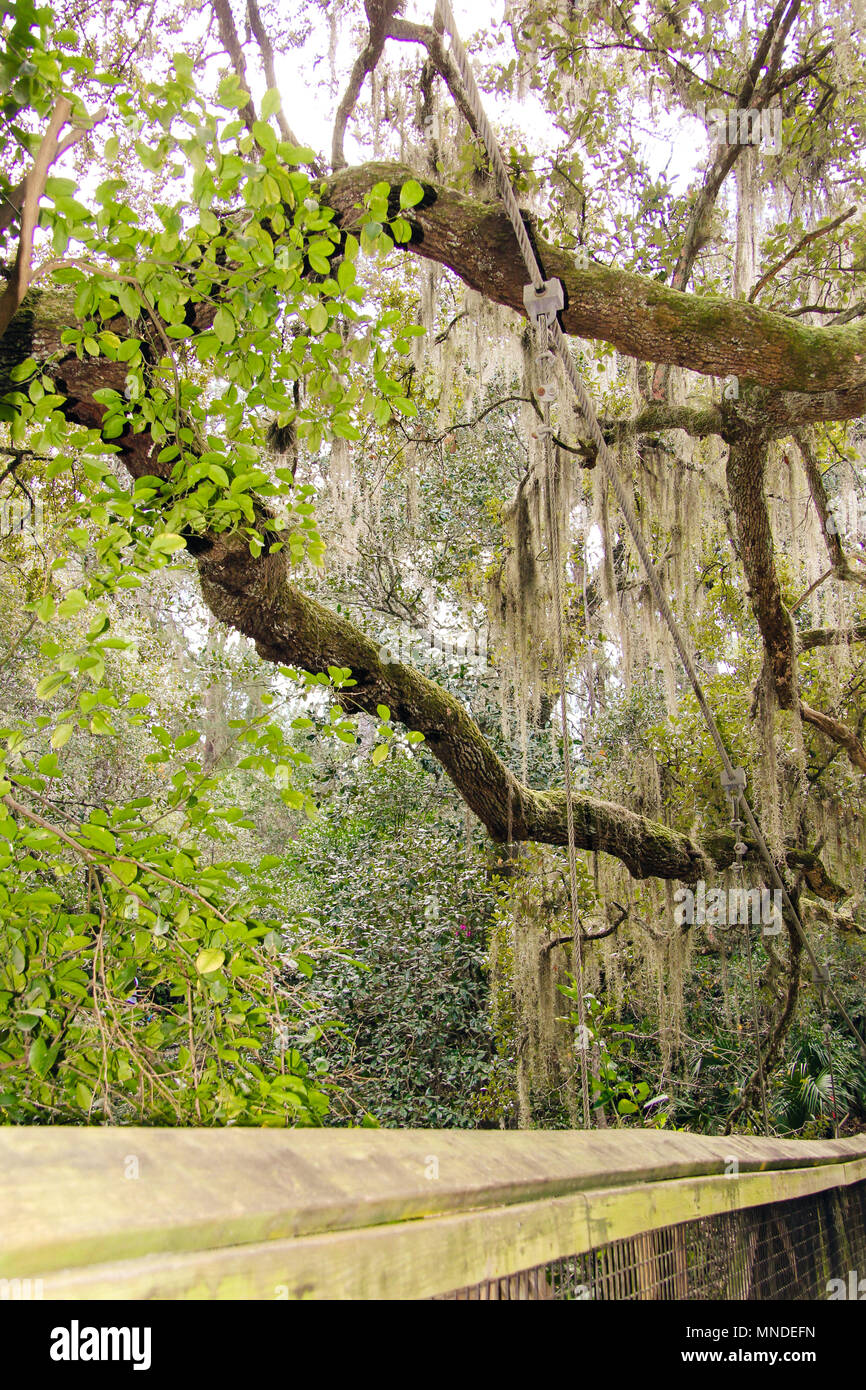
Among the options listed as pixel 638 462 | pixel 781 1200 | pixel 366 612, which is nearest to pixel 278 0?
pixel 638 462

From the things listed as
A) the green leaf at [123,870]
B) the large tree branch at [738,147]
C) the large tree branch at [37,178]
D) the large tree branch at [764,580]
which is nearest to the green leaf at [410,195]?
the large tree branch at [37,178]

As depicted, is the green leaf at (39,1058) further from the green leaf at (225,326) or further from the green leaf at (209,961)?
the green leaf at (225,326)

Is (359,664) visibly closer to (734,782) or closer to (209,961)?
(734,782)

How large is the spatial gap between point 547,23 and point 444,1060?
575 cm

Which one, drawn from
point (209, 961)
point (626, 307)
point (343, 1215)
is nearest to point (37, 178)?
point (209, 961)

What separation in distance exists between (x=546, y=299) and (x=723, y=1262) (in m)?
2.33

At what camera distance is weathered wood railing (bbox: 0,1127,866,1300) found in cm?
46

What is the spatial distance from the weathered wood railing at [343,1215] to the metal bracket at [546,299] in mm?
2186

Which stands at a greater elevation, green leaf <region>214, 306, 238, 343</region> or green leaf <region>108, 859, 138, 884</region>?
green leaf <region>214, 306, 238, 343</region>

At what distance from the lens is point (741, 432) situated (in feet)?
11.0

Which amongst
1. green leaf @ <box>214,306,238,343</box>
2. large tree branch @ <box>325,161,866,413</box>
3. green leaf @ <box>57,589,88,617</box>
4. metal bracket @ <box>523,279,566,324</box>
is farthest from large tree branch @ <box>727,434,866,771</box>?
green leaf @ <box>57,589,88,617</box>

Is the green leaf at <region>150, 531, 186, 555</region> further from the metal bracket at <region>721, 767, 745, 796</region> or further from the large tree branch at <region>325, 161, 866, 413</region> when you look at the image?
the metal bracket at <region>721, 767, 745, 796</region>

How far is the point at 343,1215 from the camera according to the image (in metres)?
0.59
